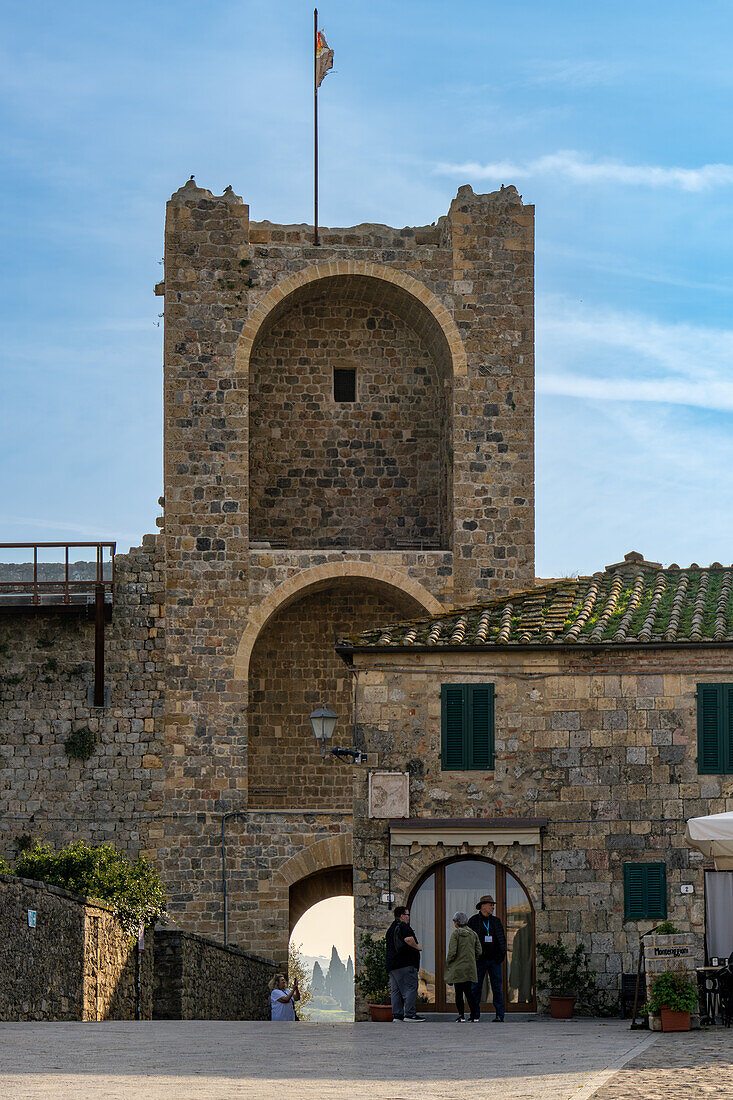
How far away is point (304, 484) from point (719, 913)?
49.3 feet

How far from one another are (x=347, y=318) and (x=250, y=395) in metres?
2.49

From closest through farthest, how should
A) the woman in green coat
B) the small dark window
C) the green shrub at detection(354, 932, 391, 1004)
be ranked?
1. the woman in green coat
2. the green shrub at detection(354, 932, 391, 1004)
3. the small dark window

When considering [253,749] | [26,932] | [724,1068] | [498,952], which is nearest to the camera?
[724,1068]

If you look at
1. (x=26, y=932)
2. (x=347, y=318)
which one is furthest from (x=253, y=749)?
(x=26, y=932)

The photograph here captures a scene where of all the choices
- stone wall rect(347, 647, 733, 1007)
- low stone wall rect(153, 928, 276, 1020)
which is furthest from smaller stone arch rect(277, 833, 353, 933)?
stone wall rect(347, 647, 733, 1007)

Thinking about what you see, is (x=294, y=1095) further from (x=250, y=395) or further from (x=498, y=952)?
(x=250, y=395)

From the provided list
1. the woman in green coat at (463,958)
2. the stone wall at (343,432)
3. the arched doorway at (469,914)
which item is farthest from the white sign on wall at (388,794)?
the stone wall at (343,432)

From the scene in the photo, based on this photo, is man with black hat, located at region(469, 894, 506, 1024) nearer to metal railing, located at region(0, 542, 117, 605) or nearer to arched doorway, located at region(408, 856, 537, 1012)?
arched doorway, located at region(408, 856, 537, 1012)

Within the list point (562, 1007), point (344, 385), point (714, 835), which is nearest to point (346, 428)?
point (344, 385)

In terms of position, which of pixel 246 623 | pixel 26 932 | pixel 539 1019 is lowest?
pixel 539 1019

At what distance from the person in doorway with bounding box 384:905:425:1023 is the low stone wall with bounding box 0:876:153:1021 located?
10.5 feet

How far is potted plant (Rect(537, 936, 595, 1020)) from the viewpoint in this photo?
21.4m

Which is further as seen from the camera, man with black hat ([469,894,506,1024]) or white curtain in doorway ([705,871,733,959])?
white curtain in doorway ([705,871,733,959])

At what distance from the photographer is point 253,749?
3334 cm
